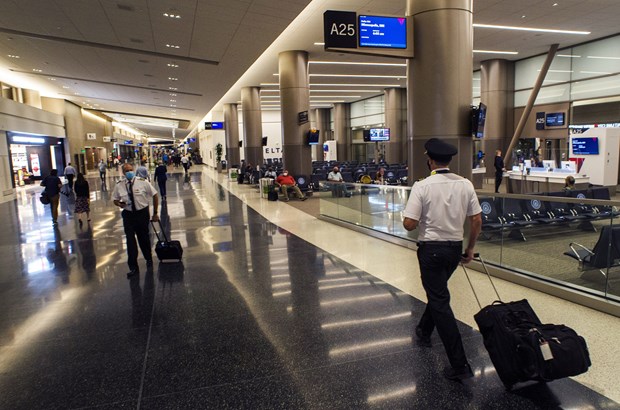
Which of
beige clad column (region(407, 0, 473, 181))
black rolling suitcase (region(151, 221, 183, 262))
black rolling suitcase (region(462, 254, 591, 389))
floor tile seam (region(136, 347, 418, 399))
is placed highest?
beige clad column (region(407, 0, 473, 181))

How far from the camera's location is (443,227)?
323 cm

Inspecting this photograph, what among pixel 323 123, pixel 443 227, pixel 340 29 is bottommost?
pixel 443 227

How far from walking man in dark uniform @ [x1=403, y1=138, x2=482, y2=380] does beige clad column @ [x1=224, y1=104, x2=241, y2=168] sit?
114ft

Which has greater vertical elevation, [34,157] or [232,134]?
[232,134]

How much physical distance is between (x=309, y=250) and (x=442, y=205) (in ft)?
15.7

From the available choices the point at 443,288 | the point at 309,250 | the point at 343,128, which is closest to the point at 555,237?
the point at 443,288

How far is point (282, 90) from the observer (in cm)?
1872

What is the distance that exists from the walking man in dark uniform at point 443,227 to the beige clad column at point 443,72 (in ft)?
14.5

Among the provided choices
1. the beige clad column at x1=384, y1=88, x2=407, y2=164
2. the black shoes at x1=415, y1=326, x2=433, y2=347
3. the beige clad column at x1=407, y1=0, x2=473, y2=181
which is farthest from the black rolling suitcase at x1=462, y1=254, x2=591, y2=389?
the beige clad column at x1=384, y1=88, x2=407, y2=164

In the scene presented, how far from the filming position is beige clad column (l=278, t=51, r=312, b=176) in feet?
60.3

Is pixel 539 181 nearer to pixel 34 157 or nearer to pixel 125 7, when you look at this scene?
pixel 125 7

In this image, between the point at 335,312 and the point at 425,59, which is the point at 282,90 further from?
the point at 335,312

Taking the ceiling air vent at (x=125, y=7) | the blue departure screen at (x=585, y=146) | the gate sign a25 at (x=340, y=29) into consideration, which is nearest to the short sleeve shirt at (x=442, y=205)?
the gate sign a25 at (x=340, y=29)

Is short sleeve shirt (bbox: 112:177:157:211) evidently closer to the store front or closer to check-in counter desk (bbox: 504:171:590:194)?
check-in counter desk (bbox: 504:171:590:194)
